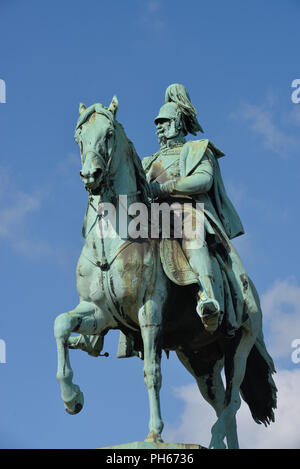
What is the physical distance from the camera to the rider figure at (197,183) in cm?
1358

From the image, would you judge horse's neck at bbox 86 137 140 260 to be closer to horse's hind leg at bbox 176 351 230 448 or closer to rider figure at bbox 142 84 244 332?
rider figure at bbox 142 84 244 332

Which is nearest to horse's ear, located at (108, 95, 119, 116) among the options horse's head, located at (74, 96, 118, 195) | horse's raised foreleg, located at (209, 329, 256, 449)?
horse's head, located at (74, 96, 118, 195)

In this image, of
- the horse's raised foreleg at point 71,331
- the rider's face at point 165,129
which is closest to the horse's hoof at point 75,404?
the horse's raised foreleg at point 71,331

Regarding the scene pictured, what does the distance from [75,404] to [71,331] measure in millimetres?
881

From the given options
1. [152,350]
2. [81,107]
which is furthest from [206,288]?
[81,107]

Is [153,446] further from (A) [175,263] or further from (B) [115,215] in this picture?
(B) [115,215]

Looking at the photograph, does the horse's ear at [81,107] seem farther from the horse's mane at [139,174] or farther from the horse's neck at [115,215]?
the horse's neck at [115,215]

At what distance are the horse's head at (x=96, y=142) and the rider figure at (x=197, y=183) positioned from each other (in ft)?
4.21

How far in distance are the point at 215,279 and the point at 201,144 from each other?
2.14 metres

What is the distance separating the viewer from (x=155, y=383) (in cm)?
1307

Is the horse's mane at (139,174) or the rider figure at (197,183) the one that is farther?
the horse's mane at (139,174)
